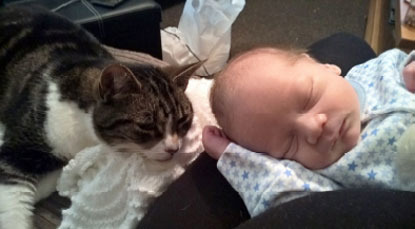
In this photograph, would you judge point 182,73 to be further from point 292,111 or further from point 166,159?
point 292,111

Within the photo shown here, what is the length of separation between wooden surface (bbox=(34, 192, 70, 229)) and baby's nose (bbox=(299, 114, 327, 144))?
614 millimetres

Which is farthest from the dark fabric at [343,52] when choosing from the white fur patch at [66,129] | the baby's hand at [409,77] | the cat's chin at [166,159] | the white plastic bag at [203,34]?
the white plastic bag at [203,34]

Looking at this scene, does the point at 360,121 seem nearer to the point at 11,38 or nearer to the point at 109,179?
the point at 109,179

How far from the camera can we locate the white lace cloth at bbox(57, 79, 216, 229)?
83cm

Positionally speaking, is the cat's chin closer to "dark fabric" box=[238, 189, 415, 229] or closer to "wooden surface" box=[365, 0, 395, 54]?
Result: "dark fabric" box=[238, 189, 415, 229]

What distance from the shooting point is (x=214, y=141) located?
881 mm

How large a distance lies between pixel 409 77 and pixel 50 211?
0.94 metres

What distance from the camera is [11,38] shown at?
49.7 inches

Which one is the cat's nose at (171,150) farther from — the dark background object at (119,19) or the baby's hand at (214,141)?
the dark background object at (119,19)

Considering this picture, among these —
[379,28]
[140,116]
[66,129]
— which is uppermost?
[140,116]

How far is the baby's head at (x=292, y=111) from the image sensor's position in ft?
2.70

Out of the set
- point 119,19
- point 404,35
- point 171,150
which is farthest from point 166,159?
point 404,35

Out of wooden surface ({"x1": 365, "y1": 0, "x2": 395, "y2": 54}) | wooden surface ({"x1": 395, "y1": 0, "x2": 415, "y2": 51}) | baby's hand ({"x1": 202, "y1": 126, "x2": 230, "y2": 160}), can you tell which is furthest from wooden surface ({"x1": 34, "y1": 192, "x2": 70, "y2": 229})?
wooden surface ({"x1": 365, "y1": 0, "x2": 395, "y2": 54})

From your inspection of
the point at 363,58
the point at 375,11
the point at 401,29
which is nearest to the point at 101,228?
the point at 363,58
